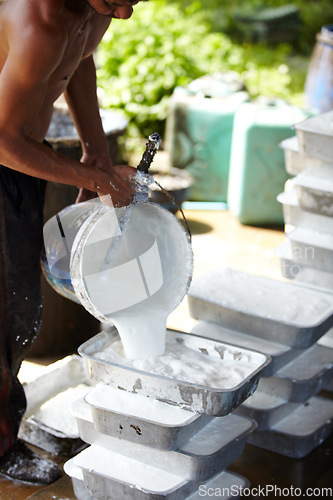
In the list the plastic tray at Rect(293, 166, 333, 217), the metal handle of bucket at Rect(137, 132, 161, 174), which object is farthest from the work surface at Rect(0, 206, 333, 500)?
the metal handle of bucket at Rect(137, 132, 161, 174)

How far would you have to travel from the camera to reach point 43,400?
3.00m

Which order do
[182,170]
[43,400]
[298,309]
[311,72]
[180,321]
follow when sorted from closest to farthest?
[298,309], [43,400], [180,321], [182,170], [311,72]

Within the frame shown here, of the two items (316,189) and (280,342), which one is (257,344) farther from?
(316,189)

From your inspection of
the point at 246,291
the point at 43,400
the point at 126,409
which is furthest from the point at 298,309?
the point at 43,400

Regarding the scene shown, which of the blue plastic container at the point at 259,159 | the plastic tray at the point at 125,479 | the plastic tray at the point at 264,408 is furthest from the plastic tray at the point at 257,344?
the blue plastic container at the point at 259,159

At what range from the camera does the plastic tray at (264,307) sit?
2.68m

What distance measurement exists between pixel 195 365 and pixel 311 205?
117 centimetres

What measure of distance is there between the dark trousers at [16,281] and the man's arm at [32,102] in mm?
301

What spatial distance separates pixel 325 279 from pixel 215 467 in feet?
4.09

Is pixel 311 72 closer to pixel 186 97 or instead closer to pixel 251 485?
pixel 186 97

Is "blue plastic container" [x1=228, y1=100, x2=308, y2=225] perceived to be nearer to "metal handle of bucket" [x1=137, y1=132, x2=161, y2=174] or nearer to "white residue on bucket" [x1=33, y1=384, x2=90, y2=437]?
"white residue on bucket" [x1=33, y1=384, x2=90, y2=437]

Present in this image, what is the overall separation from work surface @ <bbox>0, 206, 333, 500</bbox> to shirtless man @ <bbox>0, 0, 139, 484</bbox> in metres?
0.09

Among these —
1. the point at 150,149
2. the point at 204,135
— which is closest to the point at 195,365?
the point at 150,149
